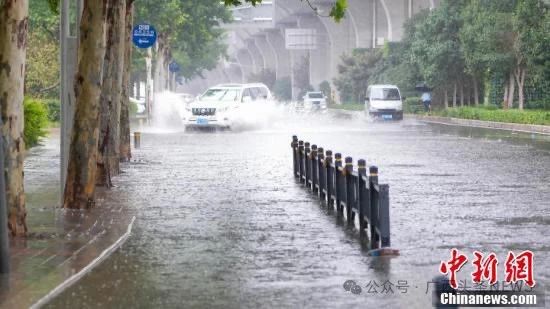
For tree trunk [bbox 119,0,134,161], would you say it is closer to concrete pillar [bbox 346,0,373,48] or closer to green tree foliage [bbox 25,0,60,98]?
green tree foliage [bbox 25,0,60,98]

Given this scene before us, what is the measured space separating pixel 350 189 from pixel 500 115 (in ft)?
133

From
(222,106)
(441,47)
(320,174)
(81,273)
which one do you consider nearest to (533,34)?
(441,47)

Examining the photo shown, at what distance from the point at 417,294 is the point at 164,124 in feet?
169

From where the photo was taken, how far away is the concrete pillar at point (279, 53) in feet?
551

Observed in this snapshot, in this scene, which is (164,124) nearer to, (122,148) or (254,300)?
(122,148)

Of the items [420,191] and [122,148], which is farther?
[122,148]

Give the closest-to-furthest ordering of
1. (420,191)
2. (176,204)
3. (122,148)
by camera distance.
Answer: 1. (176,204)
2. (420,191)
3. (122,148)

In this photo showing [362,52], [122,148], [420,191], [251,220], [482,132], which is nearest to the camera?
[251,220]

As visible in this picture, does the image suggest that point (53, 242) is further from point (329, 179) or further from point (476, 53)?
point (476, 53)

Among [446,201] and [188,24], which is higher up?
[188,24]

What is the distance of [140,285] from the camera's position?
1117cm

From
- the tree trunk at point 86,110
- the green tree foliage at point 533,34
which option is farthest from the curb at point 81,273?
the green tree foliage at point 533,34

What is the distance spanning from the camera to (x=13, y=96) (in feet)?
47.3

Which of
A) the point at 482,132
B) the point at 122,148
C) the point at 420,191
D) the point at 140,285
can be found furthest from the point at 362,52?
the point at 140,285
